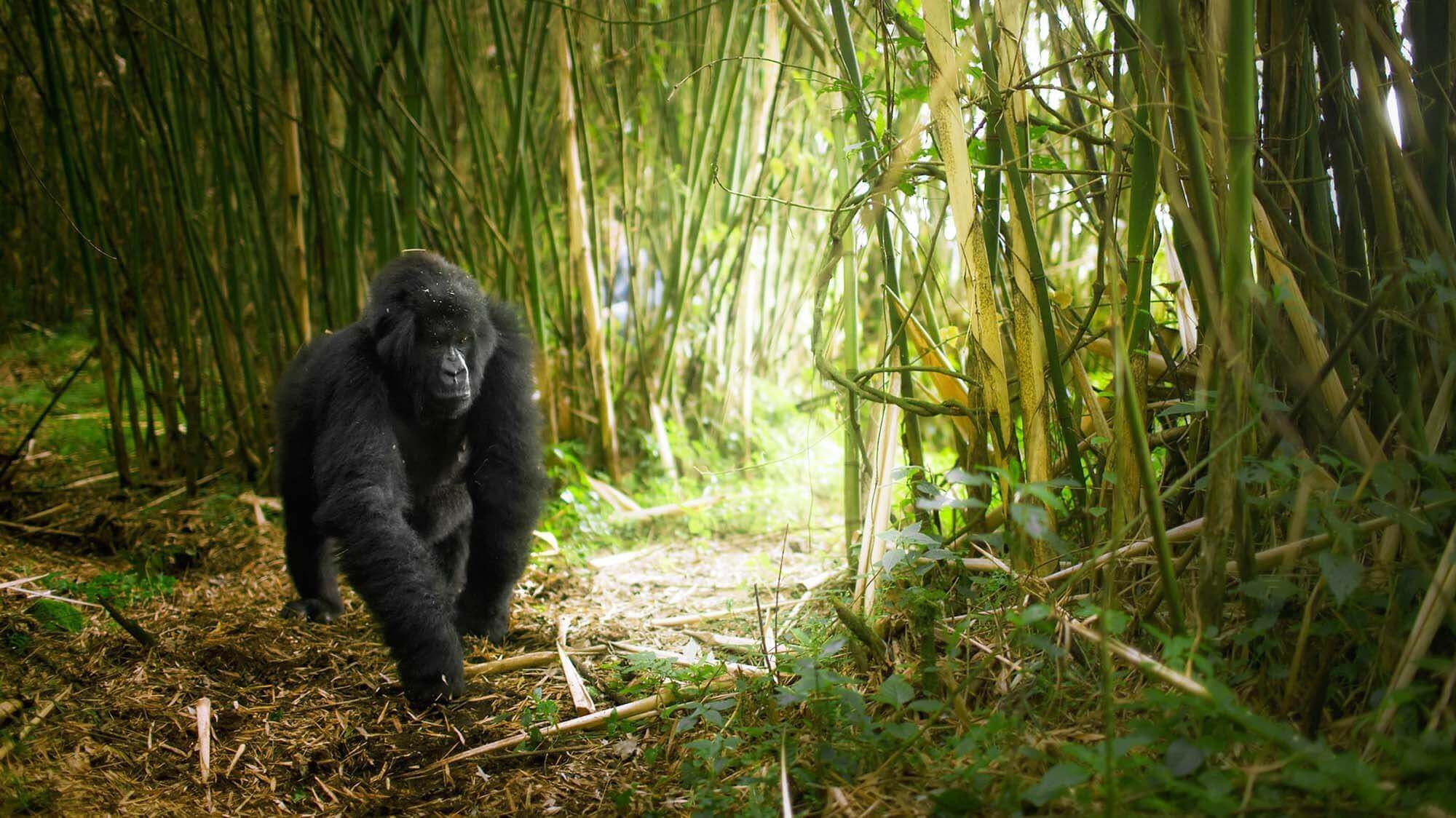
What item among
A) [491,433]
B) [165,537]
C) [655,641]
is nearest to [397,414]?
[491,433]

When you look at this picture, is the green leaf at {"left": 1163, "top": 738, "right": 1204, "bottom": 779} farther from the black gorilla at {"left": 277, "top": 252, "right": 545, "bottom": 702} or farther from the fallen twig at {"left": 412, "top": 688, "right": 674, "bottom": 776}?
the black gorilla at {"left": 277, "top": 252, "right": 545, "bottom": 702}

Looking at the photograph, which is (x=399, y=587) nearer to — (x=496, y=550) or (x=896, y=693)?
(x=496, y=550)

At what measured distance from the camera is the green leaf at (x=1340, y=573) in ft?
4.53

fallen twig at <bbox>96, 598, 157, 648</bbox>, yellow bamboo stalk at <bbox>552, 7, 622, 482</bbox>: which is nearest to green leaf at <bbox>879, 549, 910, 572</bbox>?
fallen twig at <bbox>96, 598, 157, 648</bbox>

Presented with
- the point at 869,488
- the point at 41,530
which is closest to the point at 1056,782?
the point at 869,488

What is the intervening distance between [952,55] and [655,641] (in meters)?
1.86

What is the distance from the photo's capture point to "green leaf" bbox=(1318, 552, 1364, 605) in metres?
1.38

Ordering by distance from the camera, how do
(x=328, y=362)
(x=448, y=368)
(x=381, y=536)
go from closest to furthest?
(x=381, y=536) → (x=448, y=368) → (x=328, y=362)

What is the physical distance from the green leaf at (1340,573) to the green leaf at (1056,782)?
1.58ft

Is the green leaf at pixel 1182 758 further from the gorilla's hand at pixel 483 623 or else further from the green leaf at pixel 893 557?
the gorilla's hand at pixel 483 623

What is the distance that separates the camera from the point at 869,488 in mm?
2652

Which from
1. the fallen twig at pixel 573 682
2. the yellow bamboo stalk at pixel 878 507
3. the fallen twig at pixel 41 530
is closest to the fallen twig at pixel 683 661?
the fallen twig at pixel 573 682

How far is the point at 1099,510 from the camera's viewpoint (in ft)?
5.96

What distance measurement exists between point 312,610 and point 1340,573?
9.62 feet
